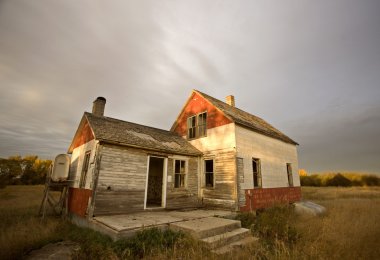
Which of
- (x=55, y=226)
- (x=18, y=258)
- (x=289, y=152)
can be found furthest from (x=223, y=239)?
(x=289, y=152)

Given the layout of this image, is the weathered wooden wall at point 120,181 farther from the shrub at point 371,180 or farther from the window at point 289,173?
the shrub at point 371,180

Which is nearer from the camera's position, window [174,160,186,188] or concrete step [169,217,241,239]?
concrete step [169,217,241,239]

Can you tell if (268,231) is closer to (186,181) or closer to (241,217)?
(241,217)

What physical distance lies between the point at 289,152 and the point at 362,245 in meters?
11.1

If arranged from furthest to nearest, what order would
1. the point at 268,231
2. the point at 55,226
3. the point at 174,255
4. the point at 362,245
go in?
the point at 55,226
the point at 268,231
the point at 362,245
the point at 174,255

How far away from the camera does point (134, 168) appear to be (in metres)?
9.54

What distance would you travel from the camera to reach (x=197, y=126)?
14023 mm

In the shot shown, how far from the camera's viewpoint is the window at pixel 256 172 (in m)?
12.2

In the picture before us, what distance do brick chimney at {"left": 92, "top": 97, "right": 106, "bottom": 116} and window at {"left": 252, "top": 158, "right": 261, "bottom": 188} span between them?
35.1 ft

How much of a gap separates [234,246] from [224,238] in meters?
0.35

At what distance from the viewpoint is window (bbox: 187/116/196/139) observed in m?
14.4

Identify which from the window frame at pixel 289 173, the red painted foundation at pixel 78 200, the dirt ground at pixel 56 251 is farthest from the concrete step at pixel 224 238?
the window frame at pixel 289 173

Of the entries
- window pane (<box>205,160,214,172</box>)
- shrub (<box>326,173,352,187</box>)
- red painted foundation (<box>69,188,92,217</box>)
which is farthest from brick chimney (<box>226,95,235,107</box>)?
shrub (<box>326,173,352,187</box>)

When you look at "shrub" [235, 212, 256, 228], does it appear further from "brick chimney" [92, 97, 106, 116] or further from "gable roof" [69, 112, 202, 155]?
"brick chimney" [92, 97, 106, 116]
